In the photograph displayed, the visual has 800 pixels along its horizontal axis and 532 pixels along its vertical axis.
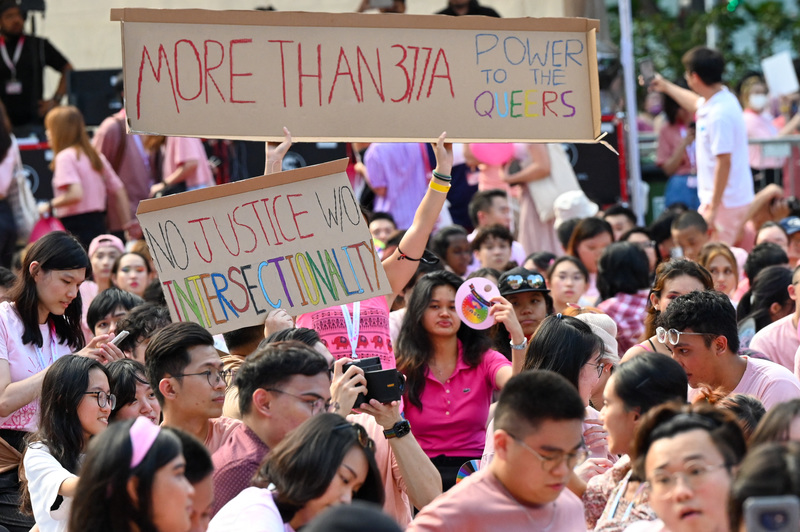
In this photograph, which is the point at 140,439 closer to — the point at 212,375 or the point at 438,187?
the point at 212,375

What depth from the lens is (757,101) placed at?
12562mm

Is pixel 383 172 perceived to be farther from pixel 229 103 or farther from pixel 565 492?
pixel 565 492

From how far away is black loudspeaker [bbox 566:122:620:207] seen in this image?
11492 millimetres

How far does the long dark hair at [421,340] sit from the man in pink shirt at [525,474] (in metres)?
2.30

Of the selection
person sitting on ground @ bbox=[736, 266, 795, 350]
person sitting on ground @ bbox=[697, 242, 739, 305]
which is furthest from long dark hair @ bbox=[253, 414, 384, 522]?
person sitting on ground @ bbox=[697, 242, 739, 305]

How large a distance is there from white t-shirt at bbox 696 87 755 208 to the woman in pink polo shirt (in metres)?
3.79

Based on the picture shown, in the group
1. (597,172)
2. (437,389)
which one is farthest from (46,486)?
(597,172)

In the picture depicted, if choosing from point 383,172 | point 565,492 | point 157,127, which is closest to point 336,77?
point 157,127

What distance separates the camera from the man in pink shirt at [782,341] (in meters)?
5.97

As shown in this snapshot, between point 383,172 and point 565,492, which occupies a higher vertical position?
point 383,172

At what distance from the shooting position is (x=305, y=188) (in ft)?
17.6

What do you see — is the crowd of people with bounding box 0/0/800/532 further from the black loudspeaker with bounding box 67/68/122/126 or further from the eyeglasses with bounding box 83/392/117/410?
the black loudspeaker with bounding box 67/68/122/126

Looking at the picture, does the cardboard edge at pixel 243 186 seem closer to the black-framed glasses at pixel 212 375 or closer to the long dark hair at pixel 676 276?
the black-framed glasses at pixel 212 375

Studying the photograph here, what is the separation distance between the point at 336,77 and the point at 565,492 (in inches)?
106
